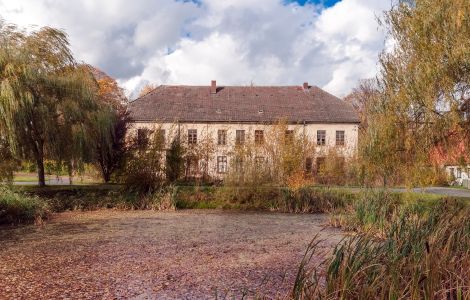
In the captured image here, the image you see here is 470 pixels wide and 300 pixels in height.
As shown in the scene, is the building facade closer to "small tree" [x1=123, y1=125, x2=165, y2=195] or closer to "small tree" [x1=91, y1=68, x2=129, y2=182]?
"small tree" [x1=91, y1=68, x2=129, y2=182]

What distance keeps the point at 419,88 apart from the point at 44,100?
1166 cm

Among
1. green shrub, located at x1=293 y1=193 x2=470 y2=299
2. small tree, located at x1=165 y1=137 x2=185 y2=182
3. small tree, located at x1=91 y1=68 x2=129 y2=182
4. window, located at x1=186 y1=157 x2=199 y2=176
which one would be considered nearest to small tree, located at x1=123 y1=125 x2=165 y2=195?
small tree, located at x1=165 y1=137 x2=185 y2=182

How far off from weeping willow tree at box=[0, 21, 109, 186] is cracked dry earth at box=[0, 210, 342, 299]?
2.69 m

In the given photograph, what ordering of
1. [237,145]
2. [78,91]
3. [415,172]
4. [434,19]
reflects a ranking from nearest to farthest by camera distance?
[434,19]
[415,172]
[78,91]
[237,145]

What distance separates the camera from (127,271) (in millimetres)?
7035

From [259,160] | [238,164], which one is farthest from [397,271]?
[259,160]

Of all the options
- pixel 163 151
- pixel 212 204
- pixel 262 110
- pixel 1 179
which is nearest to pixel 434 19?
→ pixel 212 204

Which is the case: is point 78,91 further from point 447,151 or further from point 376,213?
point 447,151

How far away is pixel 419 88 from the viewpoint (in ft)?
33.1

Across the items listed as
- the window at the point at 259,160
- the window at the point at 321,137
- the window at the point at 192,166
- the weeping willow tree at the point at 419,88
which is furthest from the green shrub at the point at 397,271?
the window at the point at 321,137

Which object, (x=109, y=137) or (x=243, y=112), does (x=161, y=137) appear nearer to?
(x=109, y=137)

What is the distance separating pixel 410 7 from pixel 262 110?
75.5 ft

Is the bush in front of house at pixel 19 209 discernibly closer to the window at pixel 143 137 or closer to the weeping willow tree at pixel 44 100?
the weeping willow tree at pixel 44 100

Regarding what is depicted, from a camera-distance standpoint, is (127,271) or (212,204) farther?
(212,204)
